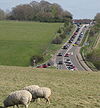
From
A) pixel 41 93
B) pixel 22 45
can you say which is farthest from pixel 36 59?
pixel 41 93

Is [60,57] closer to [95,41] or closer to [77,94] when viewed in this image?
[95,41]

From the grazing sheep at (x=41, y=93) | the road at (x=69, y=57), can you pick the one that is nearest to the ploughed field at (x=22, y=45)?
the road at (x=69, y=57)

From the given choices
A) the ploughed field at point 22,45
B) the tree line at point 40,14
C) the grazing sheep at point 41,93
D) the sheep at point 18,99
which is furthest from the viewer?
the tree line at point 40,14

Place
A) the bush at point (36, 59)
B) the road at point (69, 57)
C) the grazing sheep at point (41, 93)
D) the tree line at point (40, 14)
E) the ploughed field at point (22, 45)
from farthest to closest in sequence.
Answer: the tree line at point (40, 14)
the ploughed field at point (22, 45)
the bush at point (36, 59)
the road at point (69, 57)
the grazing sheep at point (41, 93)

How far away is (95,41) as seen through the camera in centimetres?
9906

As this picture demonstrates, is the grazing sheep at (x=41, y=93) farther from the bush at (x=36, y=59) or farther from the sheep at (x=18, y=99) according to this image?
the bush at (x=36, y=59)

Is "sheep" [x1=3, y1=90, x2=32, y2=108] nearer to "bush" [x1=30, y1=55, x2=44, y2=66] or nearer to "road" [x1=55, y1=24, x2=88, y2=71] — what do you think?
"road" [x1=55, y1=24, x2=88, y2=71]

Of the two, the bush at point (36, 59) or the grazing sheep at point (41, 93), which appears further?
the bush at point (36, 59)

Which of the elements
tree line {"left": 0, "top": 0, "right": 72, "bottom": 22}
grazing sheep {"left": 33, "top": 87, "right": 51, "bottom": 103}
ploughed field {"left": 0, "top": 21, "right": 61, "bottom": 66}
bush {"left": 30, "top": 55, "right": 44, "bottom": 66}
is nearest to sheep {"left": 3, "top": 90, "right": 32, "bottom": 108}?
grazing sheep {"left": 33, "top": 87, "right": 51, "bottom": 103}

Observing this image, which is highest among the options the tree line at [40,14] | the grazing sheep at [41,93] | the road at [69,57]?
the grazing sheep at [41,93]

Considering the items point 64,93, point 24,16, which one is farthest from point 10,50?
point 24,16

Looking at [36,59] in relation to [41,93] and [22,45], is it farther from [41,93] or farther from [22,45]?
[41,93]

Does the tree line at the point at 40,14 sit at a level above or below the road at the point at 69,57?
above

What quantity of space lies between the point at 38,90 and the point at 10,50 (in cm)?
7121
